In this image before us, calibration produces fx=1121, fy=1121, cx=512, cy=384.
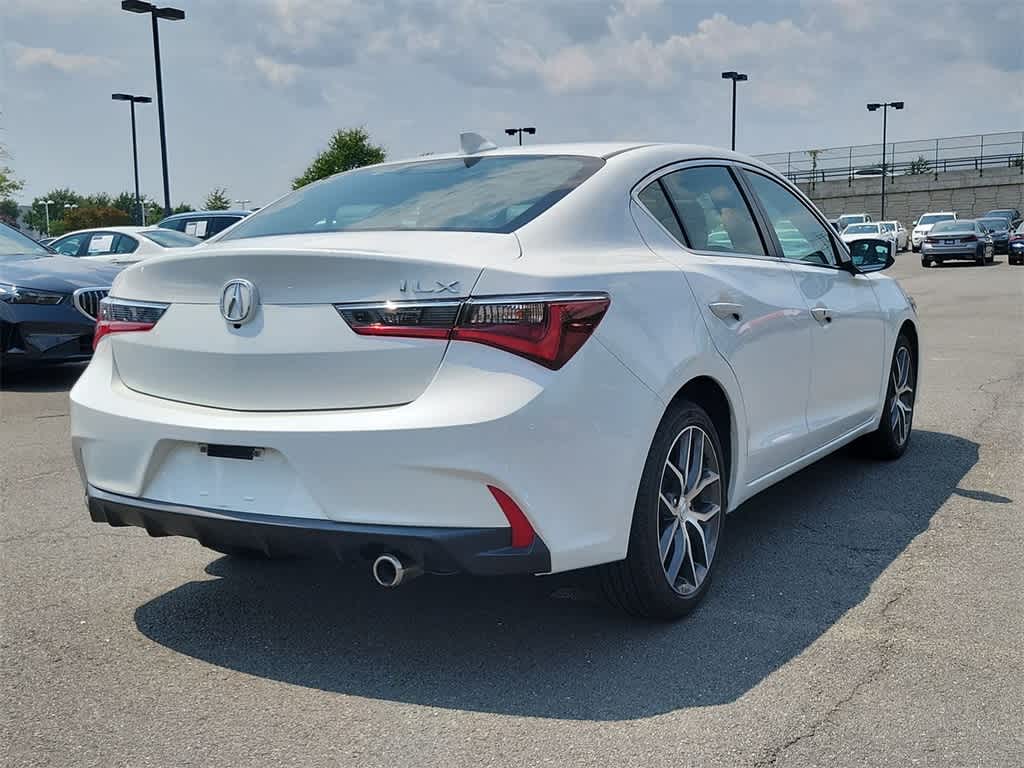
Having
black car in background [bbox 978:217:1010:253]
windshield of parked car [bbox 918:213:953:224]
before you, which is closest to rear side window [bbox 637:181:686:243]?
black car in background [bbox 978:217:1010:253]

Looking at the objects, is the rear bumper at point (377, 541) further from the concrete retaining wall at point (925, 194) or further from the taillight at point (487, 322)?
the concrete retaining wall at point (925, 194)

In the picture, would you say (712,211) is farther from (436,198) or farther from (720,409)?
(436,198)

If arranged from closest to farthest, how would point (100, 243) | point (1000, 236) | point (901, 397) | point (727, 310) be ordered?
point (727, 310) → point (901, 397) → point (100, 243) → point (1000, 236)

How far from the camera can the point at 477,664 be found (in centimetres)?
341

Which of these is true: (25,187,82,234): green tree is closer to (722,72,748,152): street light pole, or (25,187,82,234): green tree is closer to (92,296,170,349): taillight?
(722,72,748,152): street light pole

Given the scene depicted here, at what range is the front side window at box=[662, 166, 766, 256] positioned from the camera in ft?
13.6

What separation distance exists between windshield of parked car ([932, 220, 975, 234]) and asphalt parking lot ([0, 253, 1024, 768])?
95.5ft

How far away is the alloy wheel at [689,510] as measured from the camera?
3.67 m

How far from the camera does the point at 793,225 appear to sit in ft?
16.8

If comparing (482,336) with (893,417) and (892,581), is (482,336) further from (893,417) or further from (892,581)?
(893,417)

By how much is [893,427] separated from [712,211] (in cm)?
235

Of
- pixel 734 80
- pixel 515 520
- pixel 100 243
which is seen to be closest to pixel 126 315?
pixel 515 520

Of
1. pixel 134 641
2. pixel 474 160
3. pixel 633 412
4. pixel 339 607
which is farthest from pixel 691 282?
pixel 134 641

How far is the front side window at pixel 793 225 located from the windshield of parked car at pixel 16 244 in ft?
24.6
